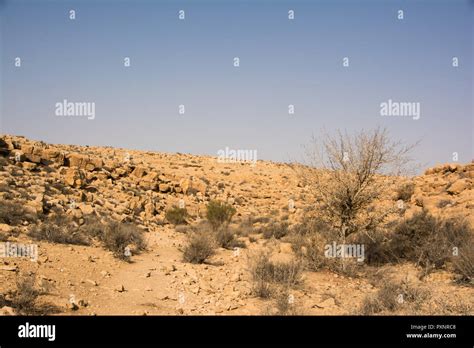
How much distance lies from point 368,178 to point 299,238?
2.75 m

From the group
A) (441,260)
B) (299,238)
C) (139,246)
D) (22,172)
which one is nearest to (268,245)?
(299,238)

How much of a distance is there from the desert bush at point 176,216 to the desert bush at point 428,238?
340 inches

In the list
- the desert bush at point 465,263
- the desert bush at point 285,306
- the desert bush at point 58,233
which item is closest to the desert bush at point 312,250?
the desert bush at point 285,306

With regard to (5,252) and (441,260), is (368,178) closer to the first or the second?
(441,260)

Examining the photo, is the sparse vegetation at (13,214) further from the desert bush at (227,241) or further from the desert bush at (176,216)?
the desert bush at (176,216)

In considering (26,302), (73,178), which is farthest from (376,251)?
(73,178)

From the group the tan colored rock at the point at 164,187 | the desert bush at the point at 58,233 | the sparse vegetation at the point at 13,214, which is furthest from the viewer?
the tan colored rock at the point at 164,187

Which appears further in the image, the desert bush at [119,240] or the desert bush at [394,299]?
the desert bush at [119,240]

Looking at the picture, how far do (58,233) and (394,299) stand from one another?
808 cm

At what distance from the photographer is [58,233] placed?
1026 centimetres

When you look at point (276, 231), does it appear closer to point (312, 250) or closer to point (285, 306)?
point (312, 250)

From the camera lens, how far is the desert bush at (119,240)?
34.1 feet
